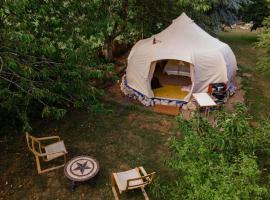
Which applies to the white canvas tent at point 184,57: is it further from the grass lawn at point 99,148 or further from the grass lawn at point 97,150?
the grass lawn at point 97,150

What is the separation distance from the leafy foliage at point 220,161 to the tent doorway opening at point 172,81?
22.3 feet

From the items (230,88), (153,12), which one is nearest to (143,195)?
(230,88)

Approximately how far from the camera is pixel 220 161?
6.06m

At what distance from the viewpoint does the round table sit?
870cm

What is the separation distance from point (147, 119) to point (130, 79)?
2.88m

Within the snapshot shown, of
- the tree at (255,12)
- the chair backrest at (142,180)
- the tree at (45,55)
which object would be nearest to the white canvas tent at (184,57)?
the tree at (45,55)

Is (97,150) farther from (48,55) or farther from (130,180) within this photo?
(48,55)

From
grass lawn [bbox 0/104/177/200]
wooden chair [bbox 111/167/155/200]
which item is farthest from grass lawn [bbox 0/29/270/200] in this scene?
wooden chair [bbox 111/167/155/200]

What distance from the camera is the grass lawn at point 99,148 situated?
29.8ft

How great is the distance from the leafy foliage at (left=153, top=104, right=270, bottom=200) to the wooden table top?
2696mm

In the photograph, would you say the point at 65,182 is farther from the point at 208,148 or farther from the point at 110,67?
the point at 208,148

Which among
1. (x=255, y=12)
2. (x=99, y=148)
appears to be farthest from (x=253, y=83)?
(x=255, y=12)

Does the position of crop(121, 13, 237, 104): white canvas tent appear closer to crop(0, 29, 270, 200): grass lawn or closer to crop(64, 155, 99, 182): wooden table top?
crop(0, 29, 270, 200): grass lawn

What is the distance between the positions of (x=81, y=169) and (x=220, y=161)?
176 inches
